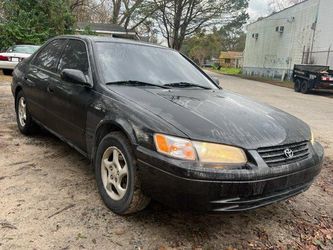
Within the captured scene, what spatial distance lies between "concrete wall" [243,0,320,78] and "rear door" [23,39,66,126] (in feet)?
86.7

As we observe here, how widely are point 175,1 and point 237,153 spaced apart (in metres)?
33.4

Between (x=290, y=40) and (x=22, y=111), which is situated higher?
(x=290, y=40)

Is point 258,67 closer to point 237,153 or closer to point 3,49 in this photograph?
point 3,49

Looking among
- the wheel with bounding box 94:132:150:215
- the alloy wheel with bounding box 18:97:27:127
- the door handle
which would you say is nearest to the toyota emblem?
the wheel with bounding box 94:132:150:215

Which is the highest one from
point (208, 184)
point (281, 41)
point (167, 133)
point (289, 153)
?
point (281, 41)

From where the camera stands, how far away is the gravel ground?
9.70ft

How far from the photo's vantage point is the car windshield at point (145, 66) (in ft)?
12.9

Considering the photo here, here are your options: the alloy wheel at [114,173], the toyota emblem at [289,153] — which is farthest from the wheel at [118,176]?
the toyota emblem at [289,153]

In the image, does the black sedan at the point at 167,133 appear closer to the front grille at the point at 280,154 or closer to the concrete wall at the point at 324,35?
the front grille at the point at 280,154

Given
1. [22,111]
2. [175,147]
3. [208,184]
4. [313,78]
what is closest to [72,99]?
[175,147]

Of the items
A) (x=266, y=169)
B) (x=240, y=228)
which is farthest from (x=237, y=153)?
(x=240, y=228)

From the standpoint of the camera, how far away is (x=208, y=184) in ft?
8.86

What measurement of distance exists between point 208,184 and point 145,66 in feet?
6.18

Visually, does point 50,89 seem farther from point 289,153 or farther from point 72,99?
point 289,153
